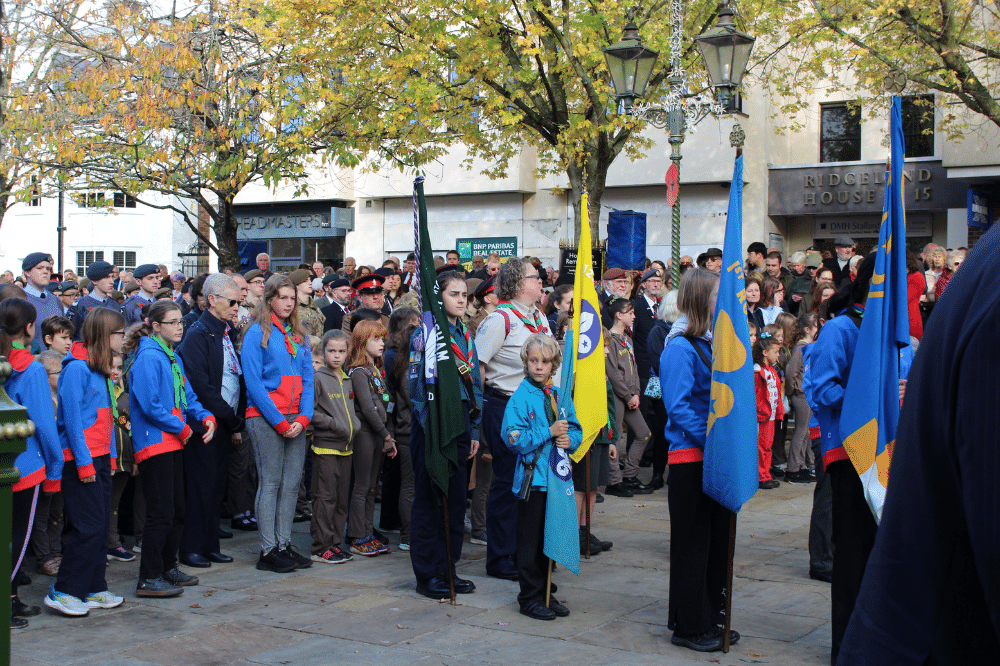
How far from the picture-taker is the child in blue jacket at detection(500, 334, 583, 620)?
615cm

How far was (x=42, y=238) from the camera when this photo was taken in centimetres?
3775

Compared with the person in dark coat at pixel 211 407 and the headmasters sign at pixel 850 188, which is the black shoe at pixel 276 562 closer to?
the person in dark coat at pixel 211 407

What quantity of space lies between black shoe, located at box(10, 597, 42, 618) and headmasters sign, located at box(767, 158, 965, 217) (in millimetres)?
20987

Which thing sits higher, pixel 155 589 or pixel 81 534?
pixel 81 534

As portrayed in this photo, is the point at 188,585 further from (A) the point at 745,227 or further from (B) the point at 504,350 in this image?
(A) the point at 745,227

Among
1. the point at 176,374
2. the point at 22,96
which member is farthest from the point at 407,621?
the point at 22,96

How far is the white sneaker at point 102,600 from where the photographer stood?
6242mm

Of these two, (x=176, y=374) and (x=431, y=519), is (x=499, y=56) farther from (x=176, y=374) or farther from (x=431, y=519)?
(x=431, y=519)

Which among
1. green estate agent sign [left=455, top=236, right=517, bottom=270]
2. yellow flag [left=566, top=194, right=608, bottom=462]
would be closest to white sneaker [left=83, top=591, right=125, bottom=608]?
yellow flag [left=566, top=194, right=608, bottom=462]

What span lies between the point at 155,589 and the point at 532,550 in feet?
7.99

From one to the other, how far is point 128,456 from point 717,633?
189 inches

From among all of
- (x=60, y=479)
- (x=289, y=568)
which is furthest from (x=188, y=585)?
(x=60, y=479)

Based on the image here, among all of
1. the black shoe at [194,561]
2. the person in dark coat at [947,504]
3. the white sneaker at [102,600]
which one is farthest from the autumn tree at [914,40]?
the person in dark coat at [947,504]

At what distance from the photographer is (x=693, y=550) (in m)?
5.45
